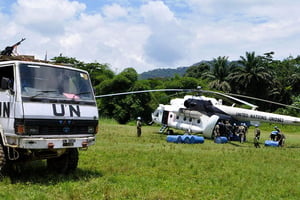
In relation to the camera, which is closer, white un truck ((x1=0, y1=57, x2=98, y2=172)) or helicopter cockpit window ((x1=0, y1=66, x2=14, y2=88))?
white un truck ((x1=0, y1=57, x2=98, y2=172))

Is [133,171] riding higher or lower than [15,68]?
lower

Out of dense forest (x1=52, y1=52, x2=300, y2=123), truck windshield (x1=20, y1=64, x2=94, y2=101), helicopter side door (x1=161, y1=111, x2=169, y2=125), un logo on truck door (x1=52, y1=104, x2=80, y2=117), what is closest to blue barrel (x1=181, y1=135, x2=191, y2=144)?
helicopter side door (x1=161, y1=111, x2=169, y2=125)

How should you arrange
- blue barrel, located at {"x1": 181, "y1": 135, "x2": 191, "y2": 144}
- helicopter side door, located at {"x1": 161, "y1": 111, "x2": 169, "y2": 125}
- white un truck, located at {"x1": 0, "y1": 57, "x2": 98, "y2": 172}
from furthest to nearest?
1. helicopter side door, located at {"x1": 161, "y1": 111, "x2": 169, "y2": 125}
2. blue barrel, located at {"x1": 181, "y1": 135, "x2": 191, "y2": 144}
3. white un truck, located at {"x1": 0, "y1": 57, "x2": 98, "y2": 172}

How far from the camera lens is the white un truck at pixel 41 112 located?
24.2 feet

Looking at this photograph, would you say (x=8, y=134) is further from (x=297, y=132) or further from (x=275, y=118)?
(x=297, y=132)

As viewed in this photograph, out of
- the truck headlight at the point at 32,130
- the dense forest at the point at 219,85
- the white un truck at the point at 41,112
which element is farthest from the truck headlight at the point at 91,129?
the dense forest at the point at 219,85

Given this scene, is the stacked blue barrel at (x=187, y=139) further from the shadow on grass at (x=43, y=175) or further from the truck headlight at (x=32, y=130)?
the truck headlight at (x=32, y=130)

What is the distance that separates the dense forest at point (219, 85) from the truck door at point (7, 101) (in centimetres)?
3688

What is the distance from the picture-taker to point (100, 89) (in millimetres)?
48562

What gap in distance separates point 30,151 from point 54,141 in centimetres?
63

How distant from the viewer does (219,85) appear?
180 feet

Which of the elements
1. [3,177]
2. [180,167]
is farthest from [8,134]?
[180,167]

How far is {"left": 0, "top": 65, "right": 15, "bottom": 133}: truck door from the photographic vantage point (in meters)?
7.52

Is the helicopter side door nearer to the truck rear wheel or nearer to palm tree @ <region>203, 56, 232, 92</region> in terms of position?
the truck rear wheel
